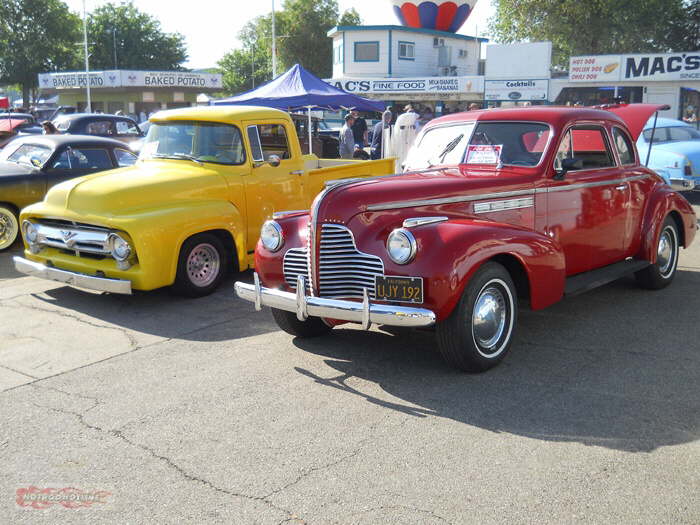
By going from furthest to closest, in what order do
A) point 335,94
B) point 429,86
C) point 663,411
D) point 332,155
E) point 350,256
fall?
point 429,86 → point 332,155 → point 335,94 → point 350,256 → point 663,411

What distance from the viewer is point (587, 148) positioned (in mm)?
6398

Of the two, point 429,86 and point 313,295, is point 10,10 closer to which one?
point 429,86

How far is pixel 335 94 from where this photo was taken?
51.0 feet

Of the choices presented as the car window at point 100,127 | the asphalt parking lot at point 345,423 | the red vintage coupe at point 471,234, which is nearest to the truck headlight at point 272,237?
the red vintage coupe at point 471,234

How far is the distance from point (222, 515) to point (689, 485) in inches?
88.8

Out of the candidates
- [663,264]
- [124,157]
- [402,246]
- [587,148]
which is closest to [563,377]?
[402,246]

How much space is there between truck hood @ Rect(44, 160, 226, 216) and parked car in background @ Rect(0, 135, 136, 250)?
95.9 inches

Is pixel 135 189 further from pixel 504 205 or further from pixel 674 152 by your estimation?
pixel 674 152

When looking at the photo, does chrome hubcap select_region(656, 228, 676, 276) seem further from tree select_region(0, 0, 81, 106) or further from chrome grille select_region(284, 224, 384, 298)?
tree select_region(0, 0, 81, 106)

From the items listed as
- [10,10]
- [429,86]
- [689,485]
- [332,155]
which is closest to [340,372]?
[689,485]

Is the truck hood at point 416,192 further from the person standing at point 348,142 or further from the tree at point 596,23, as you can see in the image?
the tree at point 596,23

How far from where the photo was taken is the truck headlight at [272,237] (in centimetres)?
531

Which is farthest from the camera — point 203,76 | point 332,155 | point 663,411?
point 203,76

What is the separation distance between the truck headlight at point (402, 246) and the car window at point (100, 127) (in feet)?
48.2
